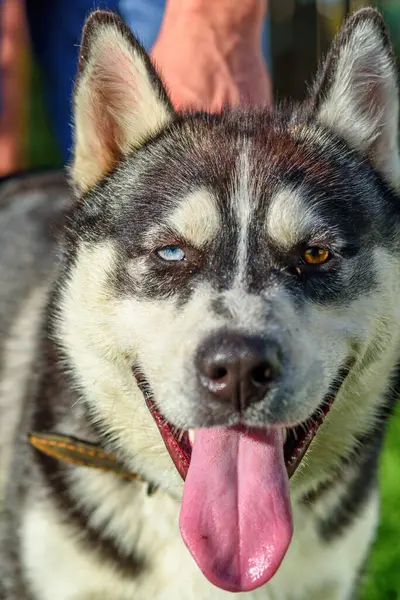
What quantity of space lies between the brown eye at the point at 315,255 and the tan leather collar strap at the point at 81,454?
2.79 ft

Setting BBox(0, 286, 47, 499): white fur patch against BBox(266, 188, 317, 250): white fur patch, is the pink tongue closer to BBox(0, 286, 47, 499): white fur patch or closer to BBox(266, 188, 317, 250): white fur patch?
BBox(266, 188, 317, 250): white fur patch

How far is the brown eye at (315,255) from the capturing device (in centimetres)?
242

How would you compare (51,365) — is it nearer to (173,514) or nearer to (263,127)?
(173,514)

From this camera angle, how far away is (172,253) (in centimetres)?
245

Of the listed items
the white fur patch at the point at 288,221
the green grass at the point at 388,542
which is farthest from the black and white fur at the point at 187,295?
the green grass at the point at 388,542

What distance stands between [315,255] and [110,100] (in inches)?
32.6

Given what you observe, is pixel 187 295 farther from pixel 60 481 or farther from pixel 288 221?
pixel 60 481

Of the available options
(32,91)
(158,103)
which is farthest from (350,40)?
(32,91)

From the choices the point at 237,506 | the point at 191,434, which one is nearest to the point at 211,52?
the point at 191,434

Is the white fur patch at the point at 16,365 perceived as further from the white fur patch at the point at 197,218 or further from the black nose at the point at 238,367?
the black nose at the point at 238,367

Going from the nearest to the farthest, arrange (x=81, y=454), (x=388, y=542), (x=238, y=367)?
(x=238, y=367) < (x=81, y=454) < (x=388, y=542)

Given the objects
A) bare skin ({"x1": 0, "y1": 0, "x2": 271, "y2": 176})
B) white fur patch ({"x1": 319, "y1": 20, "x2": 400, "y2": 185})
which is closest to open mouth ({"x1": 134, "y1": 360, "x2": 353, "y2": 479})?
white fur patch ({"x1": 319, "y1": 20, "x2": 400, "y2": 185})

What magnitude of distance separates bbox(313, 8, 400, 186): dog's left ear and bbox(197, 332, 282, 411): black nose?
35.7 inches

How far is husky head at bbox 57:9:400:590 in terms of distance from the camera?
7.23 ft
